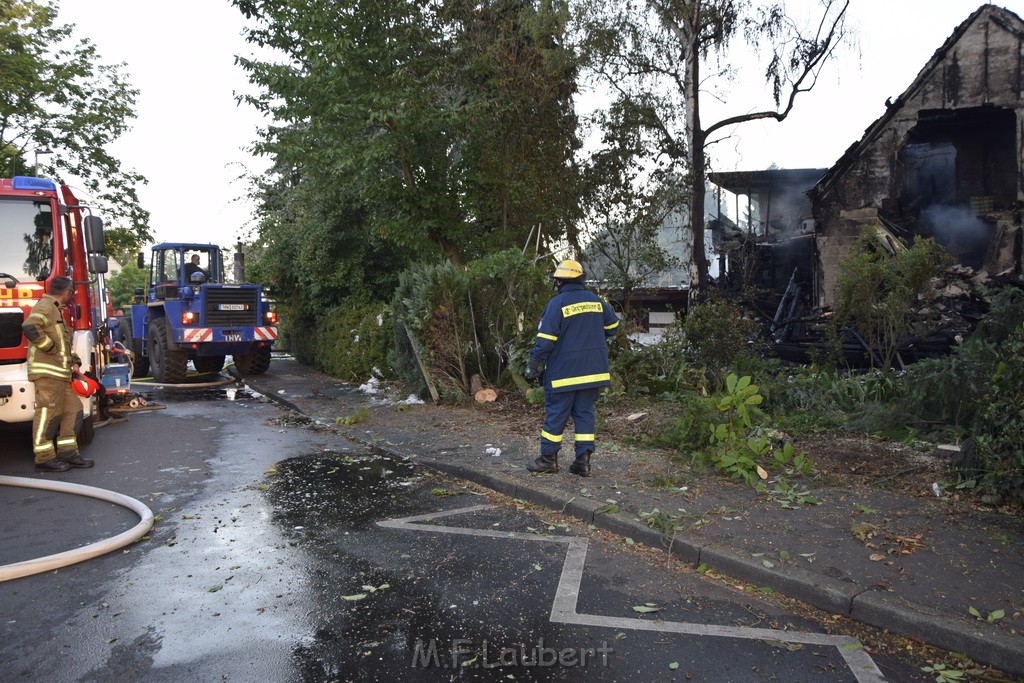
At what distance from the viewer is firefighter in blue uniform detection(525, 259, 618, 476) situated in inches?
257

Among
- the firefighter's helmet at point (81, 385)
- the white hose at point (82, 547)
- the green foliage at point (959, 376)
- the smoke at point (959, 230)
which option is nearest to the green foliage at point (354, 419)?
the firefighter's helmet at point (81, 385)

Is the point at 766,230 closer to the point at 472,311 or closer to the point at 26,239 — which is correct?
the point at 472,311

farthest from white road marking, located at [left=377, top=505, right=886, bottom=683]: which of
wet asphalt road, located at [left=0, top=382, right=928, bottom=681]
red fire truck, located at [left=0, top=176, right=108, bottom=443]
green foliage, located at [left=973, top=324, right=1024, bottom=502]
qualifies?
red fire truck, located at [left=0, top=176, right=108, bottom=443]

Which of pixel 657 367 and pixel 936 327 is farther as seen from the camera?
pixel 936 327

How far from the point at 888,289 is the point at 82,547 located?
10596 millimetres

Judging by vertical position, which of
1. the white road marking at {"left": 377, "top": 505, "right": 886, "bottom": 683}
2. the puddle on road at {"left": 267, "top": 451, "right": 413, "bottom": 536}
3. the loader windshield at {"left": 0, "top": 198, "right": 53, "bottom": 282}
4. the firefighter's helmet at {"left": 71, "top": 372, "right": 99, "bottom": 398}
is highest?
the loader windshield at {"left": 0, "top": 198, "right": 53, "bottom": 282}

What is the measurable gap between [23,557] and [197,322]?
1149cm

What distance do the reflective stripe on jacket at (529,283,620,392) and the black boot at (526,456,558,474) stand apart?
2.18 ft

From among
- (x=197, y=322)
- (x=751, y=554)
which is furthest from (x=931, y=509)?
(x=197, y=322)

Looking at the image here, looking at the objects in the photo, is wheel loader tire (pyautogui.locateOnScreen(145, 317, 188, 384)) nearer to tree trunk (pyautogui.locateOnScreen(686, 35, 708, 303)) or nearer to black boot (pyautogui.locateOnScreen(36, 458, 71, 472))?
black boot (pyautogui.locateOnScreen(36, 458, 71, 472))

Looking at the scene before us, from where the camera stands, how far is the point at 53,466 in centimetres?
739

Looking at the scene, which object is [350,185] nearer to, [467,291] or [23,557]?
[467,291]

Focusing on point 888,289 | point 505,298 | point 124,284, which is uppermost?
point 124,284

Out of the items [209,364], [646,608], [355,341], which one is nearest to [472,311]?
[355,341]
